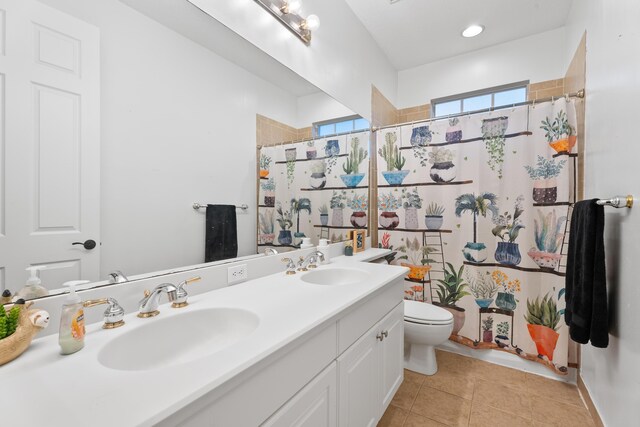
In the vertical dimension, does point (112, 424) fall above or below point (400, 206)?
below

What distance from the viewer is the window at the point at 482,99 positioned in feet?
8.30

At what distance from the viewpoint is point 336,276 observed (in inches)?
65.2

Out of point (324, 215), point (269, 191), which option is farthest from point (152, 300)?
point (324, 215)

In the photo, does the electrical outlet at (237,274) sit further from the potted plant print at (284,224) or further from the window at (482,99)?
the window at (482,99)

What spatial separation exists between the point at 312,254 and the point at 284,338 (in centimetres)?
99

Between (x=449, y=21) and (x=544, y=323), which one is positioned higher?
(x=449, y=21)

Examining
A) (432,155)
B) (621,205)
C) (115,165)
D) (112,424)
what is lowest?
(112,424)

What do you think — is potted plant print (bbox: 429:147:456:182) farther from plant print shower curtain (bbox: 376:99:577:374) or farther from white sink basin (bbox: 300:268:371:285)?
white sink basin (bbox: 300:268:371:285)

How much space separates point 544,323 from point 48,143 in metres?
2.69

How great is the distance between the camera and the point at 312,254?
1.73m

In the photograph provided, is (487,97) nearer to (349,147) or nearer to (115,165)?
(349,147)

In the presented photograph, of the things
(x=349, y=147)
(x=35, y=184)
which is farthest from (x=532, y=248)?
(x=35, y=184)

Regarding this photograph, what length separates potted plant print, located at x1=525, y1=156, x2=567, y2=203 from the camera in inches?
72.4

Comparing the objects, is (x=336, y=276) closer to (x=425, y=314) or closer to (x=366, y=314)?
(x=366, y=314)
